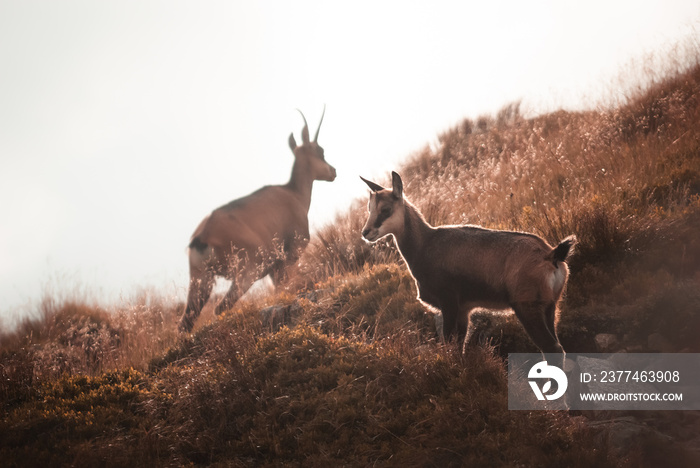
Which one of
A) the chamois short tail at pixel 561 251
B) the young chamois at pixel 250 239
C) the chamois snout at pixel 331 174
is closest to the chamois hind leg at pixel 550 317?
the chamois short tail at pixel 561 251

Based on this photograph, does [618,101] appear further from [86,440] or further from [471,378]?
[86,440]

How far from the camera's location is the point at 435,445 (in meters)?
5.44

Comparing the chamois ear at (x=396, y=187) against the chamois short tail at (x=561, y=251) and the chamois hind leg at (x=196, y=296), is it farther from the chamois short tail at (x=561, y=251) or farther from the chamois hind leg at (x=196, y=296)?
the chamois hind leg at (x=196, y=296)

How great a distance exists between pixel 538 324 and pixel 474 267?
0.81 metres

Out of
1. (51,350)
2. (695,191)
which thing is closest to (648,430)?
(695,191)

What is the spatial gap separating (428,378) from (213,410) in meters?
2.15

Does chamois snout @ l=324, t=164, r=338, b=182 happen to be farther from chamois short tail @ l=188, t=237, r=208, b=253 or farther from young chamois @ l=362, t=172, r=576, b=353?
young chamois @ l=362, t=172, r=576, b=353

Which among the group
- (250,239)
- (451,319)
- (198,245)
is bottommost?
(451,319)

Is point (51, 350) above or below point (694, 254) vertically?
above

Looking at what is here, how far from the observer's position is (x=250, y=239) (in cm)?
1062

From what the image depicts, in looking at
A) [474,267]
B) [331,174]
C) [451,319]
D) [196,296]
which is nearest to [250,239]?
[196,296]

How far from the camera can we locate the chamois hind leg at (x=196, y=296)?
32.9ft

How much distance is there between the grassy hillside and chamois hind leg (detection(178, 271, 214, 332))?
27cm

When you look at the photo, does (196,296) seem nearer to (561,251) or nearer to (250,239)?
(250,239)
